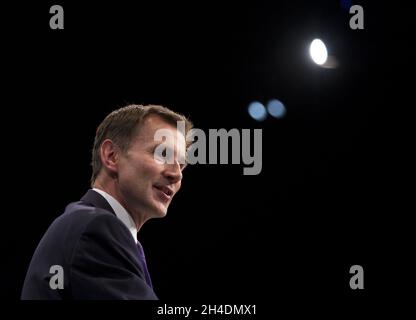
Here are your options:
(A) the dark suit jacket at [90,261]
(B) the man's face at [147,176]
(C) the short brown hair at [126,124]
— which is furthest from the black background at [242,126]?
(A) the dark suit jacket at [90,261]

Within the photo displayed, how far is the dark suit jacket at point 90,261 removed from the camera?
1.09m

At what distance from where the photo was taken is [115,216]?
3.89 feet

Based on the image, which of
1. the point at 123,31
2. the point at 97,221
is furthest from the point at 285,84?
the point at 97,221

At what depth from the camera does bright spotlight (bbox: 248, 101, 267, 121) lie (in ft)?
9.40

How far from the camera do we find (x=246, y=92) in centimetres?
287

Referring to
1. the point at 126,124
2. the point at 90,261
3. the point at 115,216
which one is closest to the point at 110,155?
the point at 126,124

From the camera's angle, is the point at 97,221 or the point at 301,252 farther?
the point at 301,252

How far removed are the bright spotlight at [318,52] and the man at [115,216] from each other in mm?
1030

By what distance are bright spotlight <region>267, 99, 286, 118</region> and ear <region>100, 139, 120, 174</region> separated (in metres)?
1.46

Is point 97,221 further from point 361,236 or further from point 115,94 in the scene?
point 361,236

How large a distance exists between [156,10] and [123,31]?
0.19 m

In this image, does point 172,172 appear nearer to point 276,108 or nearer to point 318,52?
point 318,52

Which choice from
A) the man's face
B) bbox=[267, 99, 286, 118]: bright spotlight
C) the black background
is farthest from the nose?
bbox=[267, 99, 286, 118]: bright spotlight

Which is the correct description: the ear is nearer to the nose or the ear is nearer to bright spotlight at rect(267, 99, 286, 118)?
the nose
